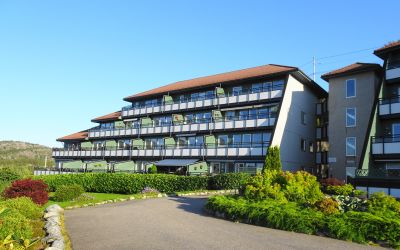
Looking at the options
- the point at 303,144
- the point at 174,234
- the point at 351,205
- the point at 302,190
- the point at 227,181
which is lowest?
the point at 174,234

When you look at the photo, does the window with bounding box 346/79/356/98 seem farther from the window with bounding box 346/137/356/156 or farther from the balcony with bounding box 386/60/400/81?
the balcony with bounding box 386/60/400/81

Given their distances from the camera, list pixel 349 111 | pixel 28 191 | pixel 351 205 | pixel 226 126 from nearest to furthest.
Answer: pixel 351 205, pixel 28 191, pixel 349 111, pixel 226 126

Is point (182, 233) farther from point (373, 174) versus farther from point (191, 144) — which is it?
point (191, 144)

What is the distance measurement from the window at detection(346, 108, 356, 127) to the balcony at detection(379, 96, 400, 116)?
5485 mm

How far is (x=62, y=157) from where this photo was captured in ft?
228

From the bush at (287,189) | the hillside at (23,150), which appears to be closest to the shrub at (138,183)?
the bush at (287,189)

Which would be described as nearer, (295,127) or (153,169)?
(295,127)

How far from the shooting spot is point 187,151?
48.2 meters

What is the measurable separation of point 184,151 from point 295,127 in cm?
1459

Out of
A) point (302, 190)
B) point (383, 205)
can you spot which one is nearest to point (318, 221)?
point (383, 205)

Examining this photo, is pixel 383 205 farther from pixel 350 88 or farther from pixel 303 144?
pixel 303 144

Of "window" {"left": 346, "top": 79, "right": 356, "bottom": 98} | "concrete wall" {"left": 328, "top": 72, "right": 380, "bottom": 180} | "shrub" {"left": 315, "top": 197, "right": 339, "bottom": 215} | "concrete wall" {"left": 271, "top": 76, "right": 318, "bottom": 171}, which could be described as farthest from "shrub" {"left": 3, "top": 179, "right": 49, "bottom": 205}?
"window" {"left": 346, "top": 79, "right": 356, "bottom": 98}

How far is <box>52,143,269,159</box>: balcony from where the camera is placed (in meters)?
41.9

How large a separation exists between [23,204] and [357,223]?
1497 centimetres
